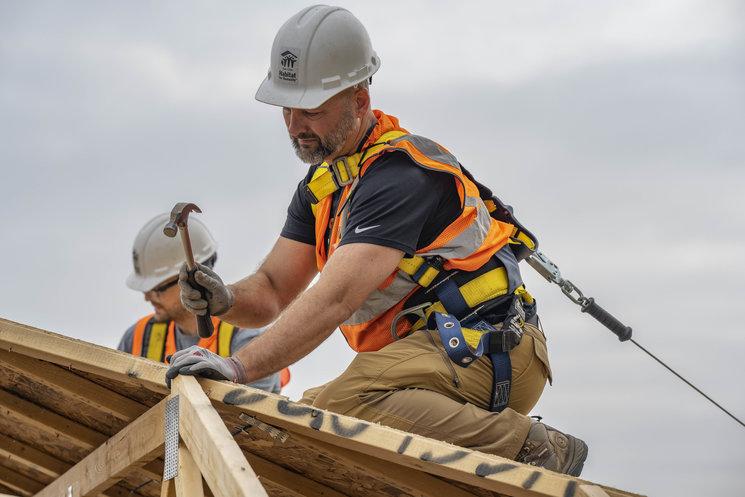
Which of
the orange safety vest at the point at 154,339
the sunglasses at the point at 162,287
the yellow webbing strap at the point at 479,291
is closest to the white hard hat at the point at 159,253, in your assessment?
the sunglasses at the point at 162,287

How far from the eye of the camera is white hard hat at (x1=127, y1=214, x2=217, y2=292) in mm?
9477

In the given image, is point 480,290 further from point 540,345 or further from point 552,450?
point 552,450

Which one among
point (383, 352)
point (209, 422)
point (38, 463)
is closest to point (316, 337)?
point (383, 352)

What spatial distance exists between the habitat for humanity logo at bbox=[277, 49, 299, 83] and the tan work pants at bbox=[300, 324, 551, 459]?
140 cm

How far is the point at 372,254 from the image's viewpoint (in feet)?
16.4

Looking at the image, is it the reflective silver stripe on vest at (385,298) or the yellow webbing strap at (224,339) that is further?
the yellow webbing strap at (224,339)

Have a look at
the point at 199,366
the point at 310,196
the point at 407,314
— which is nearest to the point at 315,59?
the point at 310,196

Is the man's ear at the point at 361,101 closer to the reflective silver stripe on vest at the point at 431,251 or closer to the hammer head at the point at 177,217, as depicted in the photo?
the reflective silver stripe on vest at the point at 431,251

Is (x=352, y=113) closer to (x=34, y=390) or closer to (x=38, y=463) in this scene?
(x=34, y=390)

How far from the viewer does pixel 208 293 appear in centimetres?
564

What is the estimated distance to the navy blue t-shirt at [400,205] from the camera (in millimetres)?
5055

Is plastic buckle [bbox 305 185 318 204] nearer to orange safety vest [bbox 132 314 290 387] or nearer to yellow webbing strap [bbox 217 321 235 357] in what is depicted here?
yellow webbing strap [bbox 217 321 235 357]

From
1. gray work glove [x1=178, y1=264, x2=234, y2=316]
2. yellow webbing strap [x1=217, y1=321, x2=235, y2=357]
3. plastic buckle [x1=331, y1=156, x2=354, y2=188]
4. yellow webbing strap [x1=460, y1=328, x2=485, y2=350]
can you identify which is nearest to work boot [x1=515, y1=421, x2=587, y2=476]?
yellow webbing strap [x1=460, y1=328, x2=485, y2=350]

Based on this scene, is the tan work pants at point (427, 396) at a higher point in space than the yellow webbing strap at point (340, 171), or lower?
lower
